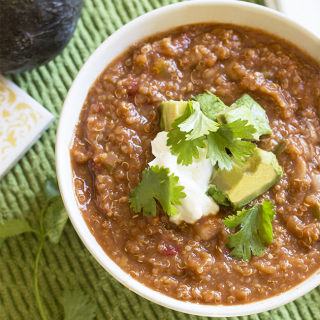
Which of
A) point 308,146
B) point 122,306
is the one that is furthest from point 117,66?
point 122,306

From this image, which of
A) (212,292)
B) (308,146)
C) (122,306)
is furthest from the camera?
(122,306)

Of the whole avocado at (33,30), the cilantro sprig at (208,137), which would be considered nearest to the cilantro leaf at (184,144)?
the cilantro sprig at (208,137)

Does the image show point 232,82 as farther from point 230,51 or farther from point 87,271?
point 87,271

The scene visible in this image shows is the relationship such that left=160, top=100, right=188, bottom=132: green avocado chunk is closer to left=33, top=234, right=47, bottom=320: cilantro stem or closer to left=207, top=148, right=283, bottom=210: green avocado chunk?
left=207, top=148, right=283, bottom=210: green avocado chunk

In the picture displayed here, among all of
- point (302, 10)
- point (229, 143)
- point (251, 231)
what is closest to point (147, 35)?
point (229, 143)

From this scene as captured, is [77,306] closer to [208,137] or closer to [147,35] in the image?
[208,137]

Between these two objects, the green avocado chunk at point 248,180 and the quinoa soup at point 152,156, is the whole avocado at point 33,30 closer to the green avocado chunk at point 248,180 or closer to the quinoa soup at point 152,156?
the quinoa soup at point 152,156

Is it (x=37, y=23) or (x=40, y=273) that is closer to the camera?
(x=37, y=23)
